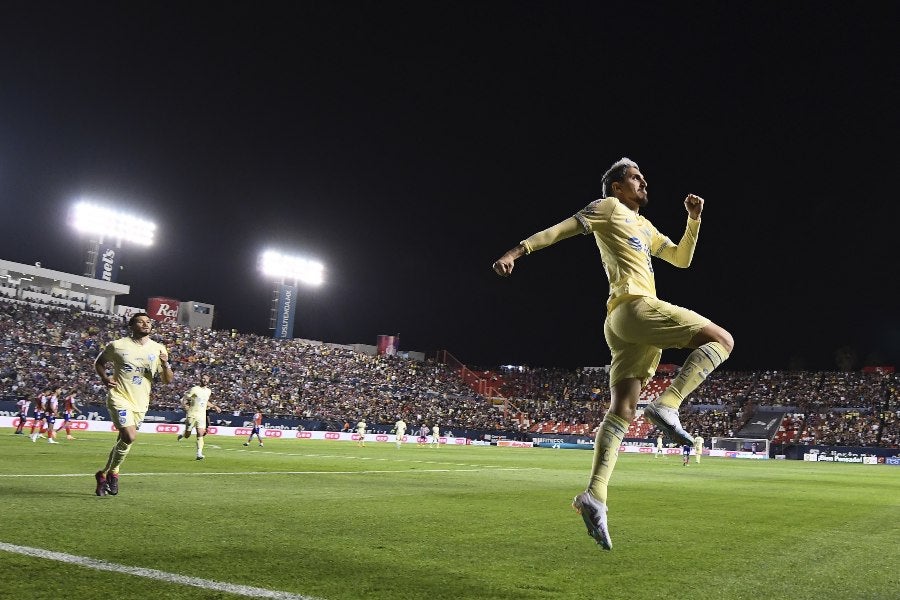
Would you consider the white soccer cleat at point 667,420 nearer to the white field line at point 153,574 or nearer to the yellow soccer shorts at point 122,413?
the white field line at point 153,574

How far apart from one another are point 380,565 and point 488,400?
75.8 m

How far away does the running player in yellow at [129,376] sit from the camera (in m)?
9.80

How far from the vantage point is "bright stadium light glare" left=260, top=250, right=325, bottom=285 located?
3051 inches

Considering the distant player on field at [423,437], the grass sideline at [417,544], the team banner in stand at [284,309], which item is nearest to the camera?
the grass sideline at [417,544]

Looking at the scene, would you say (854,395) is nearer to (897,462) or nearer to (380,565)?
(897,462)

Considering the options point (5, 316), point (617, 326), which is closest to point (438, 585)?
point (617, 326)

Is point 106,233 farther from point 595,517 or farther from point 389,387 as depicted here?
point 595,517

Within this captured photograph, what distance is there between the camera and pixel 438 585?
4.66 meters

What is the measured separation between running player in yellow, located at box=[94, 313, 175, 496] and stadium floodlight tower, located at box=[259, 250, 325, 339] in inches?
2703

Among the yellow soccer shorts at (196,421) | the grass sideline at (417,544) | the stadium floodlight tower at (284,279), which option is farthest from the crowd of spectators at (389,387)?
the grass sideline at (417,544)

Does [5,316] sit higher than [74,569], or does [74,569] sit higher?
[5,316]

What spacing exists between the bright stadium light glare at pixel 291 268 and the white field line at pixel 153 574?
7395 cm

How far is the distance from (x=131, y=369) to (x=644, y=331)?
24.1 ft

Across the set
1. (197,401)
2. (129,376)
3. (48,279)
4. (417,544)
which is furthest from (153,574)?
(48,279)
